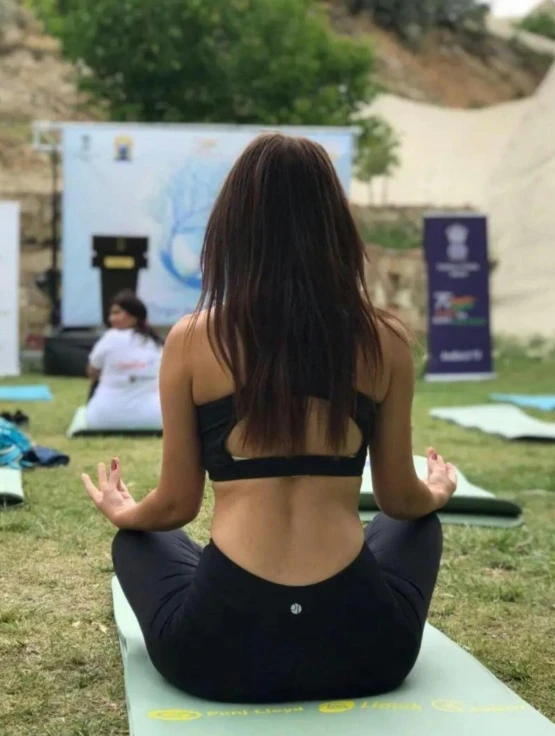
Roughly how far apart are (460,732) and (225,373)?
2.11ft

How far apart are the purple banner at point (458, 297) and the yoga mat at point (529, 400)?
4.89ft

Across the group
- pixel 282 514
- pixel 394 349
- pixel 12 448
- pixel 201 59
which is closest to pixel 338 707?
pixel 282 514

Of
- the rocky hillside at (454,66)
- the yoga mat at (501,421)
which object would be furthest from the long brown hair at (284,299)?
the rocky hillside at (454,66)

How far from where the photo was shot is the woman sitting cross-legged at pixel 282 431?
5.42 feet

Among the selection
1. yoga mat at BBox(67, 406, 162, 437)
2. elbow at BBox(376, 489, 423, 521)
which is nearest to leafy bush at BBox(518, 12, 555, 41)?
yoga mat at BBox(67, 406, 162, 437)

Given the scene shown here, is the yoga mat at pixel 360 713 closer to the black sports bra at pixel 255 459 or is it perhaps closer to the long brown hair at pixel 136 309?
the black sports bra at pixel 255 459

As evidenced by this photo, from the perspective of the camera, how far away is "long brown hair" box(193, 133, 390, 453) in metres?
1.65

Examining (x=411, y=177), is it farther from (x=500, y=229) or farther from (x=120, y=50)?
(x=120, y=50)

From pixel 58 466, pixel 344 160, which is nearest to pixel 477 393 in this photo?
pixel 344 160

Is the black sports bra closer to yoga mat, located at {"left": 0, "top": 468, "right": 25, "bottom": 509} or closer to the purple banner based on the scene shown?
yoga mat, located at {"left": 0, "top": 468, "right": 25, "bottom": 509}

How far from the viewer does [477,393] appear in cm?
827

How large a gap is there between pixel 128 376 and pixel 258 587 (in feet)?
12.8

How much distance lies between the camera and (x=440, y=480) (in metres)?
1.95

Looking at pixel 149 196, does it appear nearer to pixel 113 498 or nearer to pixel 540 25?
pixel 113 498
